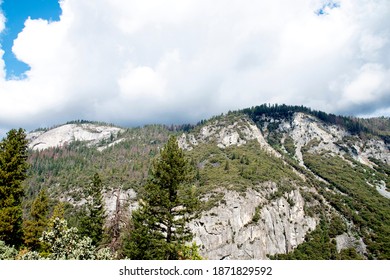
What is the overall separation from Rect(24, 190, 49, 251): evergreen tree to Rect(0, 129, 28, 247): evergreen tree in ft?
42.7

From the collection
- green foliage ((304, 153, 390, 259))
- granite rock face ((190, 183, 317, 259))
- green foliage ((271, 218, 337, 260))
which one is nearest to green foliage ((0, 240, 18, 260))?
granite rock face ((190, 183, 317, 259))

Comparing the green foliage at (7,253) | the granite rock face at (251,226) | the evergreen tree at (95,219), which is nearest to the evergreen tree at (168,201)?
the green foliage at (7,253)

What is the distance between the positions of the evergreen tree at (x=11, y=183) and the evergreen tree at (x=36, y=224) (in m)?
13.0

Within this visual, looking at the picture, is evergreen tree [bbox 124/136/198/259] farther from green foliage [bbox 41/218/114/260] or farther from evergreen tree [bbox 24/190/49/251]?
evergreen tree [bbox 24/190/49/251]

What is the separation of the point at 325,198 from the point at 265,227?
187ft

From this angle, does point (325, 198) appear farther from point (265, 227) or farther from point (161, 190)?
point (161, 190)

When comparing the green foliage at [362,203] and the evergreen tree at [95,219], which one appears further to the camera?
the green foliage at [362,203]

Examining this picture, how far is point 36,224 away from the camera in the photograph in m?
38.9

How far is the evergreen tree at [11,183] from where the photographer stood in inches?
909

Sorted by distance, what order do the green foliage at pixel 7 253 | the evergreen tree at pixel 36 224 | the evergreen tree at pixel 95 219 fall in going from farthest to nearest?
the evergreen tree at pixel 36 224, the evergreen tree at pixel 95 219, the green foliage at pixel 7 253

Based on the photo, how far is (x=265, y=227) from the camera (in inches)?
4498

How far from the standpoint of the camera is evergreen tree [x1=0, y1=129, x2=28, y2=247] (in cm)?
2309

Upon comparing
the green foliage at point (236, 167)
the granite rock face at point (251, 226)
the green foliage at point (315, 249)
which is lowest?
the green foliage at point (315, 249)

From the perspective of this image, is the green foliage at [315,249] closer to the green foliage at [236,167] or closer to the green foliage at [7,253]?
the green foliage at [236,167]
